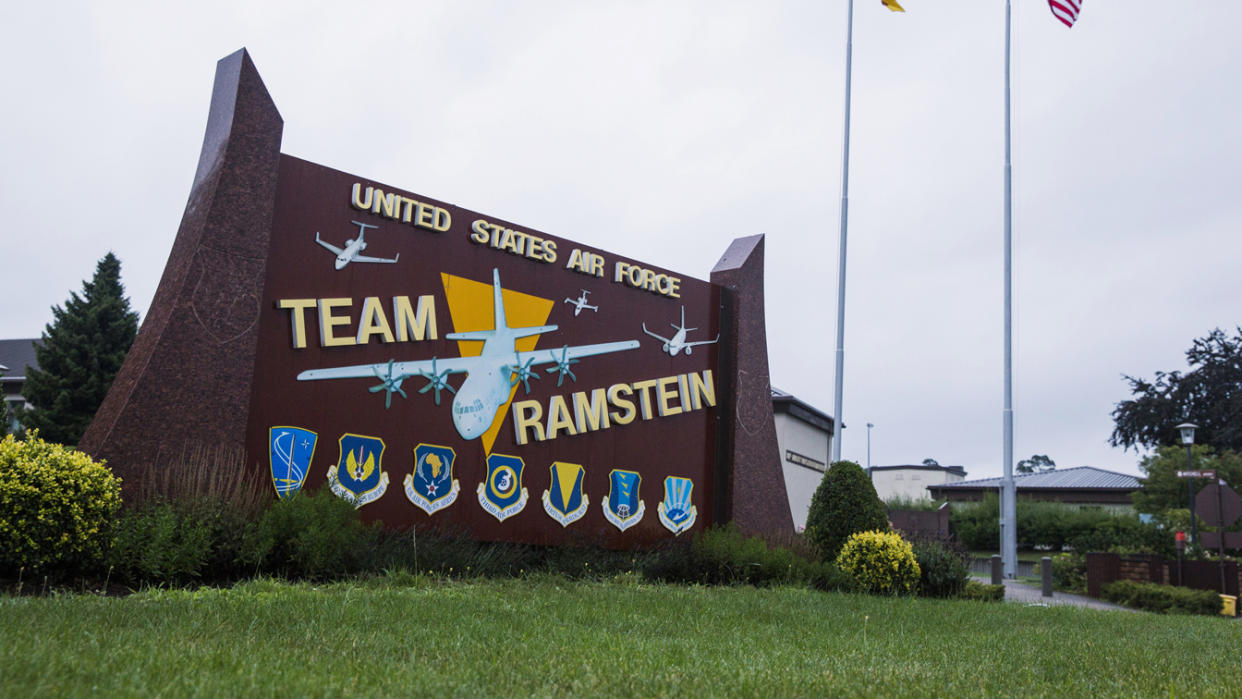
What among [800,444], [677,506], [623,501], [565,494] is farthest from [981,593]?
[800,444]

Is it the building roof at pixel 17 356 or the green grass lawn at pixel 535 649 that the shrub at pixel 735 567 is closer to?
the green grass lawn at pixel 535 649

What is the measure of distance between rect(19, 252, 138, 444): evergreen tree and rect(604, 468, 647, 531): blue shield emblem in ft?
84.2

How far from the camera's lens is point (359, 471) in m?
11.8

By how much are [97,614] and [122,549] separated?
2.90 m

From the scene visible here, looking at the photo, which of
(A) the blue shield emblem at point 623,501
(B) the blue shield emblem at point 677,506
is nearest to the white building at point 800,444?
(B) the blue shield emblem at point 677,506

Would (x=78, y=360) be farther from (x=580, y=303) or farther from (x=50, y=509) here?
(x=50, y=509)

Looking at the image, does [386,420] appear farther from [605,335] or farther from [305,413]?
[605,335]

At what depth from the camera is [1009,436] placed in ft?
94.9

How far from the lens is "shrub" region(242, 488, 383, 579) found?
32.0 feet

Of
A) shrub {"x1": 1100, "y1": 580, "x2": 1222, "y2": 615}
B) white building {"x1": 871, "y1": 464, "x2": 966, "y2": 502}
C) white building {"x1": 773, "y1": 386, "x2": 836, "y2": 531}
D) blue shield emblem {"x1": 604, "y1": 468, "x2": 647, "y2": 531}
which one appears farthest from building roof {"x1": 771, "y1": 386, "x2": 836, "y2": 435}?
white building {"x1": 871, "y1": 464, "x2": 966, "y2": 502}

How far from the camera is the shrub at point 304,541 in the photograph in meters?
9.76

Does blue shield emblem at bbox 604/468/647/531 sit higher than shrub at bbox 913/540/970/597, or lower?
higher

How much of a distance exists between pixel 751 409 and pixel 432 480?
22.2 feet

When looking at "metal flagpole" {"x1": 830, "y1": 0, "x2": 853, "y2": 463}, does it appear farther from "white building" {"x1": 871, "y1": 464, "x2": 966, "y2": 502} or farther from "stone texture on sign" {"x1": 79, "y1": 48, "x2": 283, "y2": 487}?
"white building" {"x1": 871, "y1": 464, "x2": 966, "y2": 502}
